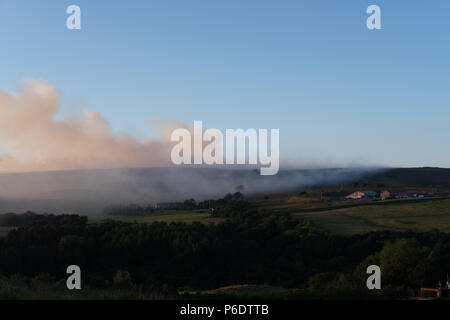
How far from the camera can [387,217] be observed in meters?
79.0

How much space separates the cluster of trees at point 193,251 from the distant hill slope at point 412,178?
70695 millimetres

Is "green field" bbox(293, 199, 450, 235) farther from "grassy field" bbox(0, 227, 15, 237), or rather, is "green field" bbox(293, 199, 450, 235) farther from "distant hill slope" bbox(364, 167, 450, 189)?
"grassy field" bbox(0, 227, 15, 237)

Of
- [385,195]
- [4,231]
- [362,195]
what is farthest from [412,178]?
[4,231]

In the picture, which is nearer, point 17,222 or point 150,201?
point 17,222

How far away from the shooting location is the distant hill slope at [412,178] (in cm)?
12912

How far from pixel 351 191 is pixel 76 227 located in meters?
70.9

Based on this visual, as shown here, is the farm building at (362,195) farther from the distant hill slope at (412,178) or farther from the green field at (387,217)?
the distant hill slope at (412,178)

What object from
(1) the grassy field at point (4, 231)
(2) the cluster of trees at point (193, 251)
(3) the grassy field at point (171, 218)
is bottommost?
(2) the cluster of trees at point (193, 251)

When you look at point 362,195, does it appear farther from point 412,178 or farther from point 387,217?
point 412,178

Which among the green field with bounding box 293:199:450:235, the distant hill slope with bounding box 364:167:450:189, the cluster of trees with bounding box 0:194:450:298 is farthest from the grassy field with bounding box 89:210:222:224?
the distant hill slope with bounding box 364:167:450:189

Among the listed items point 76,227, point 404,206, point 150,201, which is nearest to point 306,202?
point 404,206

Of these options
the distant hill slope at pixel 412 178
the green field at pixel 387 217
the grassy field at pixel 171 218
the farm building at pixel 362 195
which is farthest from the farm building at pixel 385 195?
the grassy field at pixel 171 218
